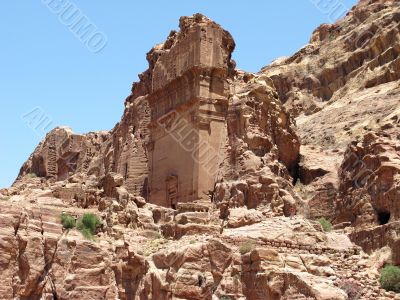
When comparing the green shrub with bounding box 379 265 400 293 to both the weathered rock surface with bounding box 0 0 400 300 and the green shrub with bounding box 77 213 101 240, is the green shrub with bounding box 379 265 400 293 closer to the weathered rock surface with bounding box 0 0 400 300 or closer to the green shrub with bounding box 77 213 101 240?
the weathered rock surface with bounding box 0 0 400 300

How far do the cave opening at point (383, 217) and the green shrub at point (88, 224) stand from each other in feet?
41.1

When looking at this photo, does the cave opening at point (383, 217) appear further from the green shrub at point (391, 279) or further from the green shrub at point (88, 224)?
the green shrub at point (88, 224)

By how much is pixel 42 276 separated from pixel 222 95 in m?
15.0

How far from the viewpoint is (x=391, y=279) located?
79.2 ft

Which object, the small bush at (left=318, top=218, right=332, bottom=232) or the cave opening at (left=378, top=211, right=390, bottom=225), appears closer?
the cave opening at (left=378, top=211, right=390, bottom=225)

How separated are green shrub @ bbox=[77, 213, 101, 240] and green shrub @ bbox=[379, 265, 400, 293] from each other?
9417 mm

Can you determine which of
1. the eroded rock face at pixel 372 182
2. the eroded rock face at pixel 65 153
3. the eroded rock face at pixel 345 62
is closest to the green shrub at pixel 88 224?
the eroded rock face at pixel 372 182

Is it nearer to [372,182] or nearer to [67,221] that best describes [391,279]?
[372,182]

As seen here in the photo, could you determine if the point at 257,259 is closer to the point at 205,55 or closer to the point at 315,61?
the point at 205,55

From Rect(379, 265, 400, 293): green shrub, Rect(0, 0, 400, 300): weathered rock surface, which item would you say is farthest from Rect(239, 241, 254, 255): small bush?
Rect(379, 265, 400, 293): green shrub

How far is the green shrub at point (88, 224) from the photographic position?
2428cm

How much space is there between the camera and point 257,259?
22.4 m

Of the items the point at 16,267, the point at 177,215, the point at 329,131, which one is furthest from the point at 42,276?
the point at 329,131

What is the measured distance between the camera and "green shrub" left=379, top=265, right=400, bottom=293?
931 inches
